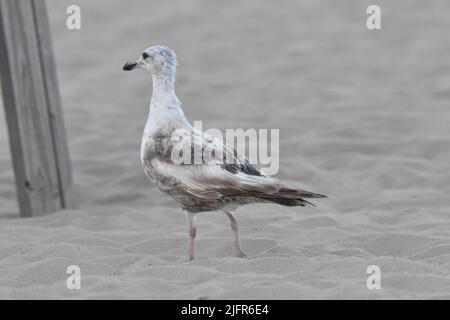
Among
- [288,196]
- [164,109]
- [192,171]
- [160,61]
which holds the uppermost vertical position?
[160,61]

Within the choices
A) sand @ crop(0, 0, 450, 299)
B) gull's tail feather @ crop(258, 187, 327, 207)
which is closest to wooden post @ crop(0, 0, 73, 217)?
sand @ crop(0, 0, 450, 299)

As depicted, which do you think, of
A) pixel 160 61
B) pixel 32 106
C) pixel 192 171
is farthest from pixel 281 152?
pixel 192 171

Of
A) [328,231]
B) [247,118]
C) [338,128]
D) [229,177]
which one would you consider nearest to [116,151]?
[247,118]

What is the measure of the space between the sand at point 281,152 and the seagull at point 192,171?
Answer: 35 cm

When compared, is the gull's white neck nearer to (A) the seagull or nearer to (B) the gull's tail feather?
(A) the seagull

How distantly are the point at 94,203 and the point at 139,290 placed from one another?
3.02 metres

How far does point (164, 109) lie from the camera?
529cm

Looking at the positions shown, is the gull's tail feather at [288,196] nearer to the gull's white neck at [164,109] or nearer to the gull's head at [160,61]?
the gull's white neck at [164,109]

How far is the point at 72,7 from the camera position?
1289cm

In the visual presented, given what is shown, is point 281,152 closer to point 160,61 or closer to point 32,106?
point 32,106

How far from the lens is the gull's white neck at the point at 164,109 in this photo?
206 inches

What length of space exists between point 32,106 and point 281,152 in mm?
2617

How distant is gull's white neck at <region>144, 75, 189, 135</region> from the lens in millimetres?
5234

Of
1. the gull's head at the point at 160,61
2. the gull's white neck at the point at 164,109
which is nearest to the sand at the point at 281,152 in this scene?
the gull's white neck at the point at 164,109
